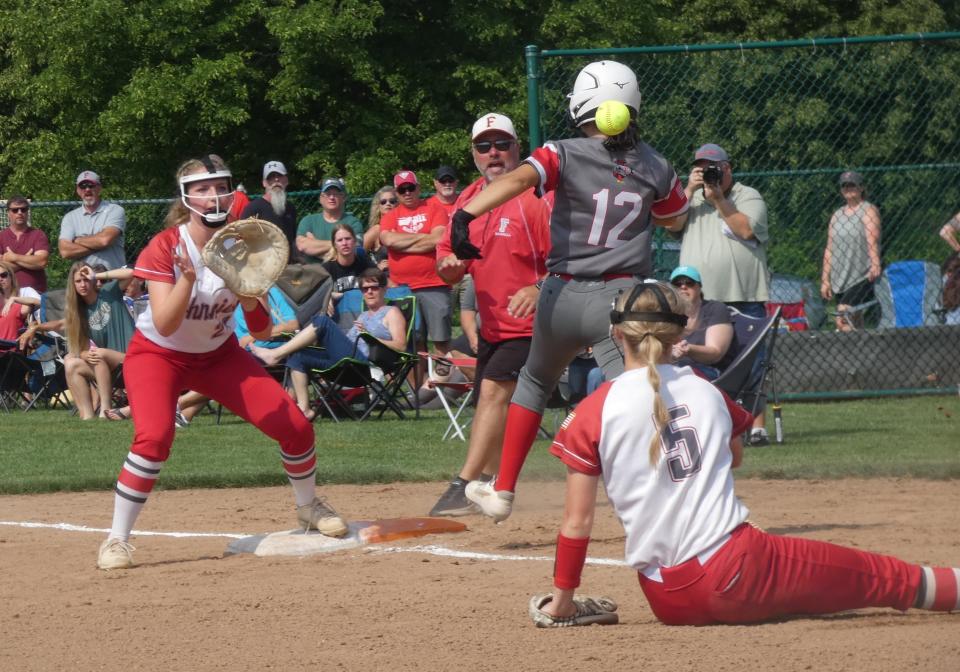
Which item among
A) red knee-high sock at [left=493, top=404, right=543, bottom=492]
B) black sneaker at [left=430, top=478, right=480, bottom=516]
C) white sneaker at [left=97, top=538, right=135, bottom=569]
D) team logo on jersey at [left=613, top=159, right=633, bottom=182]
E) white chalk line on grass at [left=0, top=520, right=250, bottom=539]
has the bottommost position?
white chalk line on grass at [left=0, top=520, right=250, bottom=539]

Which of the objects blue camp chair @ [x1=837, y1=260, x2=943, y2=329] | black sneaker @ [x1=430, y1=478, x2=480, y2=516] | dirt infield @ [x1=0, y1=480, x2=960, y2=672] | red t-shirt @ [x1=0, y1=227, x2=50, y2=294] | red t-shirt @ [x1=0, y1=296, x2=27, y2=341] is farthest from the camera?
red t-shirt @ [x1=0, y1=227, x2=50, y2=294]

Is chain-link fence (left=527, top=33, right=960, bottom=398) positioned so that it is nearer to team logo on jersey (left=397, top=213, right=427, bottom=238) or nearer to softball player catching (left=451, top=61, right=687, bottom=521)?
team logo on jersey (left=397, top=213, right=427, bottom=238)

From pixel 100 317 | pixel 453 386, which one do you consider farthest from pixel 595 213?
pixel 100 317

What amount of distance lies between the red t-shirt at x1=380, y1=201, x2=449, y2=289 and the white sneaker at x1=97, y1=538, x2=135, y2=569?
7.25 meters

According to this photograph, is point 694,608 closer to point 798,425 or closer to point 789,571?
point 789,571

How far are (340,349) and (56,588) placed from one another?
6.57 metres

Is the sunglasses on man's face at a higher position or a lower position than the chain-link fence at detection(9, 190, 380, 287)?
higher

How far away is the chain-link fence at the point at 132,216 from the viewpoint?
17031 mm

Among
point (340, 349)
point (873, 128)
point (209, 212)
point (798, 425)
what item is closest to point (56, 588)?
point (209, 212)

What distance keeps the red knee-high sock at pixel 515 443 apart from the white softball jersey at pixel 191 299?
1456 mm

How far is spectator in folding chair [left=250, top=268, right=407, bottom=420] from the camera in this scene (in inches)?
491

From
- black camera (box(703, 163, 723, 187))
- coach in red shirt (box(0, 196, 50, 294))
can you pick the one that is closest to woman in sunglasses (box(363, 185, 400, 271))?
coach in red shirt (box(0, 196, 50, 294))

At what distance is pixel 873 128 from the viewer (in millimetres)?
17562

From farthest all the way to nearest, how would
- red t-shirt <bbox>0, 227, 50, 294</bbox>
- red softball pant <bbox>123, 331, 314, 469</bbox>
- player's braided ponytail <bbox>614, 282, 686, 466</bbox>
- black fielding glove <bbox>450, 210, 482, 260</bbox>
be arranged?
red t-shirt <bbox>0, 227, 50, 294</bbox>
red softball pant <bbox>123, 331, 314, 469</bbox>
black fielding glove <bbox>450, 210, 482, 260</bbox>
player's braided ponytail <bbox>614, 282, 686, 466</bbox>
